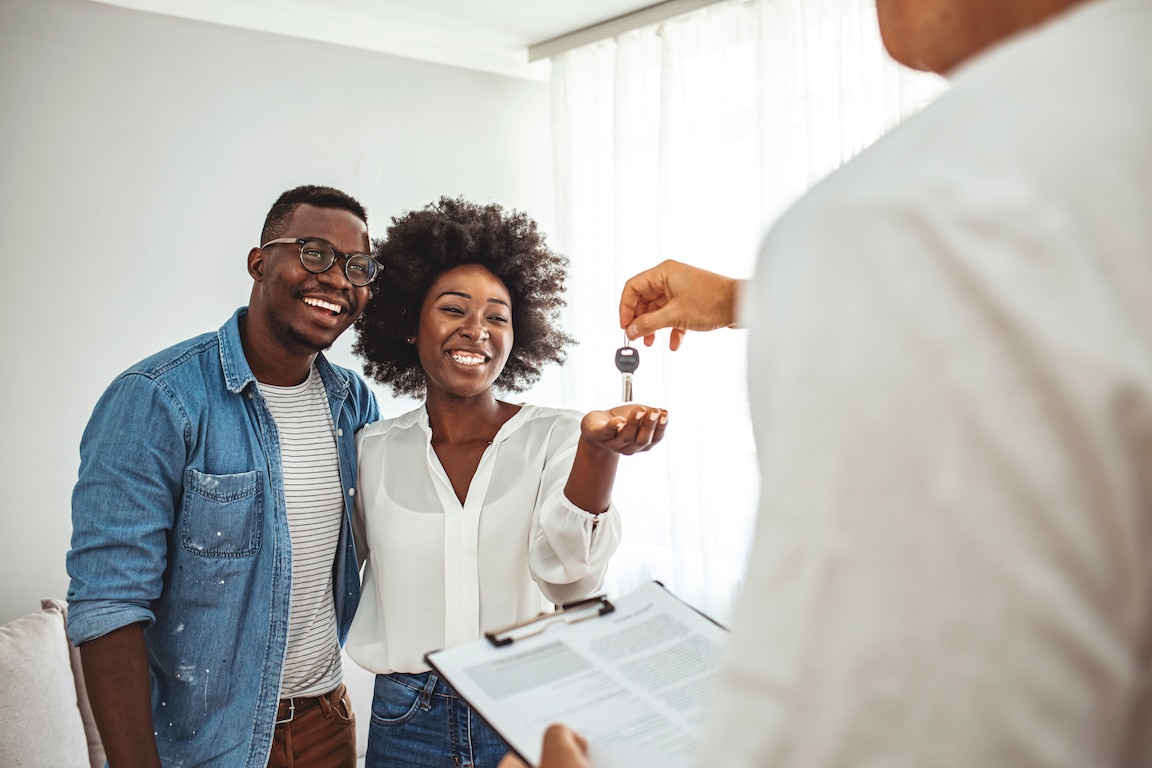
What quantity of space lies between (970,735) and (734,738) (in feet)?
0.29

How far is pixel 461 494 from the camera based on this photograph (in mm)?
1681

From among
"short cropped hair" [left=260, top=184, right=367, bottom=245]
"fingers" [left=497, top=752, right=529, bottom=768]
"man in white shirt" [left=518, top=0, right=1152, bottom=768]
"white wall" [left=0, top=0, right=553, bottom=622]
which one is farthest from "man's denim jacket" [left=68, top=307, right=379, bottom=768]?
"man in white shirt" [left=518, top=0, right=1152, bottom=768]

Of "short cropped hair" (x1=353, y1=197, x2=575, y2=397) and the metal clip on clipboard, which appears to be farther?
"short cropped hair" (x1=353, y1=197, x2=575, y2=397)

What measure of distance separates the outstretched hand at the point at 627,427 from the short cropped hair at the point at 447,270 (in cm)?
77

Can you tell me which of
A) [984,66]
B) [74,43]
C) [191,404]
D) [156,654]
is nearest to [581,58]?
[74,43]

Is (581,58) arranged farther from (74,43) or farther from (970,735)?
(970,735)

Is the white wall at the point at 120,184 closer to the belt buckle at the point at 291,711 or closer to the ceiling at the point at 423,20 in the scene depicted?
the ceiling at the point at 423,20

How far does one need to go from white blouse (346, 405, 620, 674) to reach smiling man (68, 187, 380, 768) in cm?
11

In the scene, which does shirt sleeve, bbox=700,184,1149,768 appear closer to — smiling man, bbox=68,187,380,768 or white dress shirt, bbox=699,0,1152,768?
white dress shirt, bbox=699,0,1152,768

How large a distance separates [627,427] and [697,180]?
1.92 m

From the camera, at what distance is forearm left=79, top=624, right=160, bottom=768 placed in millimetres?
1380

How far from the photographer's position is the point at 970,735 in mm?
293

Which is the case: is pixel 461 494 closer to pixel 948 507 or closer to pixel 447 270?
pixel 447 270

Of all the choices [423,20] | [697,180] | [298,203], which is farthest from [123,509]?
[423,20]
